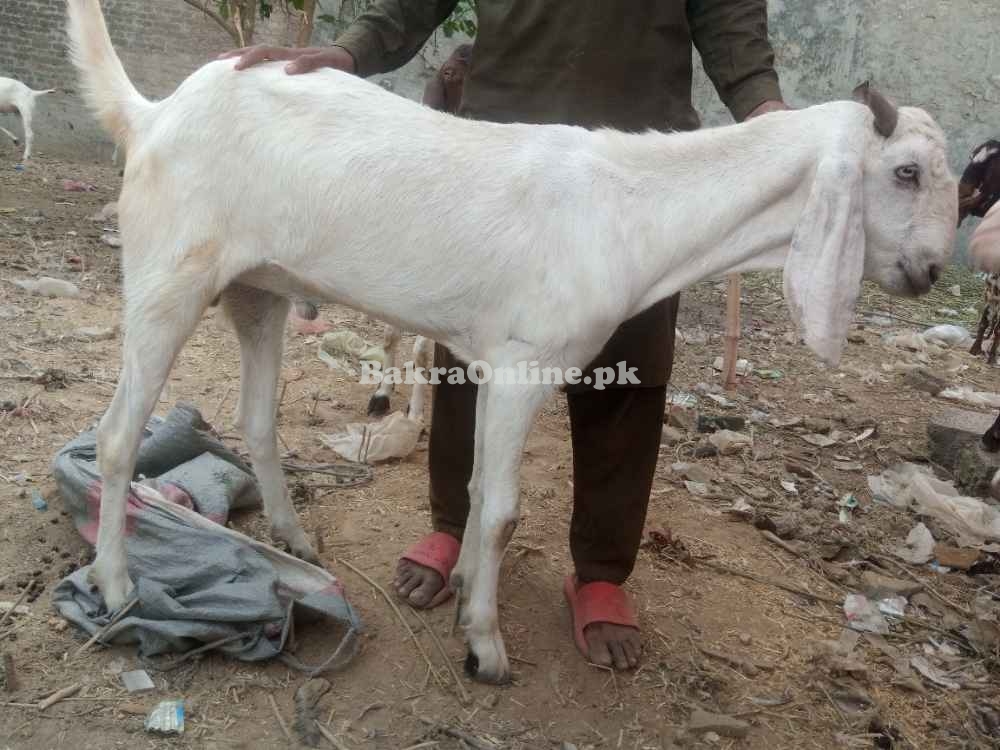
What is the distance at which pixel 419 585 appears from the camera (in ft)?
9.91

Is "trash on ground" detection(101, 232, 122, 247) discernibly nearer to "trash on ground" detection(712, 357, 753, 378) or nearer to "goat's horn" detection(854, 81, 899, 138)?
"trash on ground" detection(712, 357, 753, 378)

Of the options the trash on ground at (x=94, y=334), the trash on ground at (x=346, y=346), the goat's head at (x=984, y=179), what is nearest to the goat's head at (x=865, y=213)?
the trash on ground at (x=346, y=346)

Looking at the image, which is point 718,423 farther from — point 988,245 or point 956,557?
point 988,245

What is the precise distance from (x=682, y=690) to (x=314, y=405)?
100 inches

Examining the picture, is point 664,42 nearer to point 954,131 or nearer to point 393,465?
point 393,465

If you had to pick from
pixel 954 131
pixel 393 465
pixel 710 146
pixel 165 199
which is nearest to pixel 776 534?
pixel 393 465

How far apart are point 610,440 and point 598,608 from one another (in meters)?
0.51

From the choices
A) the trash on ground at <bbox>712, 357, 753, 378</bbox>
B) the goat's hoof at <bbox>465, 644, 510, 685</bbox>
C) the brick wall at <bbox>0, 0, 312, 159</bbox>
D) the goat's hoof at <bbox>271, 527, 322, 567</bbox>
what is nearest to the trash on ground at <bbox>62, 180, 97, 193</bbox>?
the brick wall at <bbox>0, 0, 312, 159</bbox>

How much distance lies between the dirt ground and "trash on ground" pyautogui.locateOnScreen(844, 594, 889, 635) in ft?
0.15

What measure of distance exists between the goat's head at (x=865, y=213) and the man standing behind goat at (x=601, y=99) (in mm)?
426

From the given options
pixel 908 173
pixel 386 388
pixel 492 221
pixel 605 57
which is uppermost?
pixel 605 57

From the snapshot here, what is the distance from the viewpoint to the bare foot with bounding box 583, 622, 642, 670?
278cm

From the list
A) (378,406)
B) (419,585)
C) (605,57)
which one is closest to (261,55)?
(605,57)

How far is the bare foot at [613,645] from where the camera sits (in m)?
2.78
